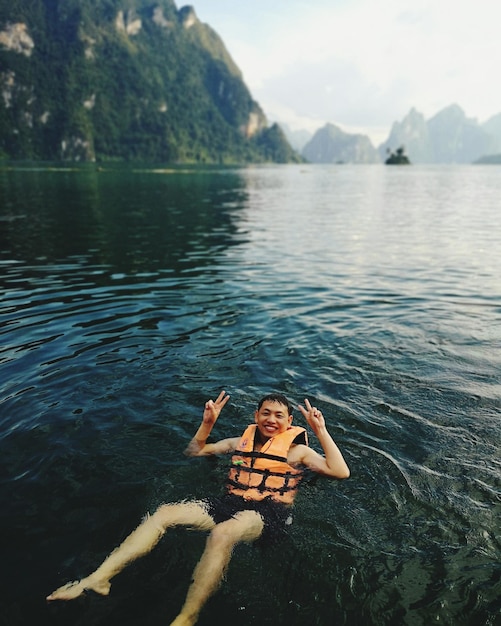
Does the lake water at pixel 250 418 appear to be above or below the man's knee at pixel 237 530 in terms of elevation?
below

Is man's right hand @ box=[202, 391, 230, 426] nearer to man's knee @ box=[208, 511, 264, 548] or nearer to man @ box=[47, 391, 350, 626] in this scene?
man @ box=[47, 391, 350, 626]

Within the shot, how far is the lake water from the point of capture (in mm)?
4465

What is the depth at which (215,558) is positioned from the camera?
4535mm

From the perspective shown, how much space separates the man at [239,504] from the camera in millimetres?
4340

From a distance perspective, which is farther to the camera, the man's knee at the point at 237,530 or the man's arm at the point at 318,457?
the man's arm at the point at 318,457

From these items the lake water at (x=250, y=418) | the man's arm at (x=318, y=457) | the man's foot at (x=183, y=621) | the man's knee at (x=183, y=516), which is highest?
the man's arm at (x=318, y=457)

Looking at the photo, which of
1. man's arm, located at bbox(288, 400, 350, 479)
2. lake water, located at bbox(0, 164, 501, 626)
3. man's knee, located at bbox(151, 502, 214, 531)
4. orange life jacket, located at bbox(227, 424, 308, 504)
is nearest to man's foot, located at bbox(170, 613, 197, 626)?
lake water, located at bbox(0, 164, 501, 626)

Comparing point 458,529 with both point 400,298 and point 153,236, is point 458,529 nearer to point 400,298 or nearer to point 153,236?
point 400,298

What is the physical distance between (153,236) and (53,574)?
23893mm

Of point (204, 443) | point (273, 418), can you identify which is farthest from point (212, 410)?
point (273, 418)

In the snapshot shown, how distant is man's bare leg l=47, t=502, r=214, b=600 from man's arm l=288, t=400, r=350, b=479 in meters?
1.52

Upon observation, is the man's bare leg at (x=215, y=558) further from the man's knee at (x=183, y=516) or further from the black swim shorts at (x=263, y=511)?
the man's knee at (x=183, y=516)

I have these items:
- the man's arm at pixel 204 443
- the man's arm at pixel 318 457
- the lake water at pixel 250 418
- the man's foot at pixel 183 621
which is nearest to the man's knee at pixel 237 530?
the lake water at pixel 250 418

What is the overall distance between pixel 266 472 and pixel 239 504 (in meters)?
0.55
